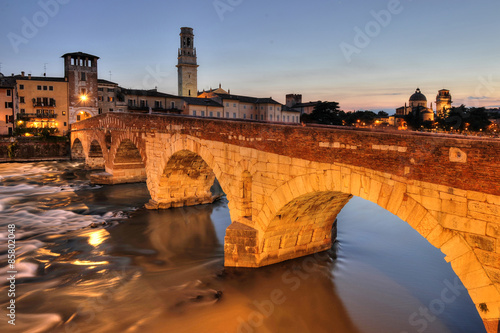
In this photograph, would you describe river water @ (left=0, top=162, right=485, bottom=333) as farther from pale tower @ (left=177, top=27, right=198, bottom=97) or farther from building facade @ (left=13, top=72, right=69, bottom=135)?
pale tower @ (left=177, top=27, right=198, bottom=97)

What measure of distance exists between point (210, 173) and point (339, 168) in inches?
464

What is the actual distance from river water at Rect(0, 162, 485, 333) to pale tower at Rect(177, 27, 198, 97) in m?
52.2

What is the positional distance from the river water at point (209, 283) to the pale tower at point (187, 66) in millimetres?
52177

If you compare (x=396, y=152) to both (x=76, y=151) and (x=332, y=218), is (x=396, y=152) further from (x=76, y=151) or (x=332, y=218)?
(x=76, y=151)

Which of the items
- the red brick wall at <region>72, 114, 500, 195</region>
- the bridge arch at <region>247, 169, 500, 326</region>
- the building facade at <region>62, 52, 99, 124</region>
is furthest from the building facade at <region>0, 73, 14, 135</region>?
the bridge arch at <region>247, 169, 500, 326</region>

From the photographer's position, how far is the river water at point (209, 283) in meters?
8.34

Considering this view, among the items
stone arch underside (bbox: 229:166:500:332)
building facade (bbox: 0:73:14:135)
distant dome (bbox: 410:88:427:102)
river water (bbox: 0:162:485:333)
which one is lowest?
river water (bbox: 0:162:485:333)

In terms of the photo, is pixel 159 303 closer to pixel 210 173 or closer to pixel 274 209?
pixel 274 209

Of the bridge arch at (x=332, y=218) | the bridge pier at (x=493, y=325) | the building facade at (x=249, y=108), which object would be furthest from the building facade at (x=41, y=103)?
the bridge pier at (x=493, y=325)

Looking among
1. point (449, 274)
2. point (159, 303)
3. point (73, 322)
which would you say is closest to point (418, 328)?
point (449, 274)

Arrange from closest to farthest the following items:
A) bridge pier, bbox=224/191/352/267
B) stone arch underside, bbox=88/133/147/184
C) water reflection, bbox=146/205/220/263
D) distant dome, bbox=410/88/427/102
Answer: bridge pier, bbox=224/191/352/267 < water reflection, bbox=146/205/220/263 < stone arch underside, bbox=88/133/147/184 < distant dome, bbox=410/88/427/102

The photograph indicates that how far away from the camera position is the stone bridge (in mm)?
5090

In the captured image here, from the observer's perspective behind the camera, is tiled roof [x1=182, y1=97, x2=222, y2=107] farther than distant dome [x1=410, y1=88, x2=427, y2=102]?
No

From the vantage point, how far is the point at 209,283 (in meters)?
10.1
